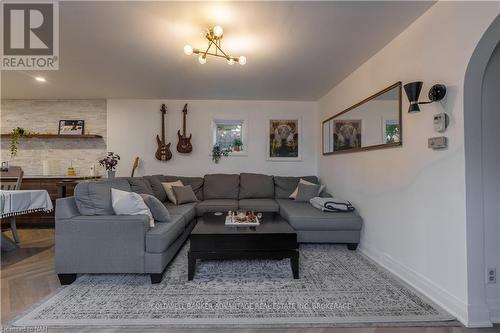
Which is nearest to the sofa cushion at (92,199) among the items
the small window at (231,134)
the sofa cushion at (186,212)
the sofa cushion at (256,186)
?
the sofa cushion at (186,212)

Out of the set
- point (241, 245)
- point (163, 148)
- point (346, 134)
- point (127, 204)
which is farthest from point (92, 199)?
point (346, 134)

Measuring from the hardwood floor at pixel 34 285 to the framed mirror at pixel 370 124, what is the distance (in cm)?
158

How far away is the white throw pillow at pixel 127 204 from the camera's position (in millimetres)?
2355

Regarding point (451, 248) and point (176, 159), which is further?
point (176, 159)

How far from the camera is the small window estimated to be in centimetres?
487

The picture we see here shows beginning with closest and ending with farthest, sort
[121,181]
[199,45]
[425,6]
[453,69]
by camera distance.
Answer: [453,69] < [425,6] < [199,45] < [121,181]

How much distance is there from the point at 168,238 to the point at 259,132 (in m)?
3.04

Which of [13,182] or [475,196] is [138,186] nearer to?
[13,182]

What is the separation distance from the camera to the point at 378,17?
6.86 ft

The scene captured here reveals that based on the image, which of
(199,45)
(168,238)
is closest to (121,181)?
(168,238)

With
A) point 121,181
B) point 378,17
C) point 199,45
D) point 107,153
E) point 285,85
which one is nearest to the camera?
point 378,17

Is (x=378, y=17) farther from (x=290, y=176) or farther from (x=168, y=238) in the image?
(x=290, y=176)

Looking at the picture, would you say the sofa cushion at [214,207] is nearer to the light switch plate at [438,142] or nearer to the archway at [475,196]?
the light switch plate at [438,142]

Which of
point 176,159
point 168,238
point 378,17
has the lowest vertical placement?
point 168,238
